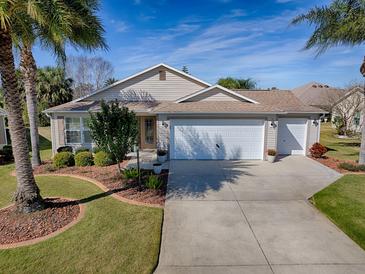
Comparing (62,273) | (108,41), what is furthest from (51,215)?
(108,41)

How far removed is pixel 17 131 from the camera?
648 cm

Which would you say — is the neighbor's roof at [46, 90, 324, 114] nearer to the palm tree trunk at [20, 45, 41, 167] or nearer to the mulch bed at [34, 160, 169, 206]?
the palm tree trunk at [20, 45, 41, 167]

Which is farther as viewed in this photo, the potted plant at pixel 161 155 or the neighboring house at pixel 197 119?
the neighboring house at pixel 197 119

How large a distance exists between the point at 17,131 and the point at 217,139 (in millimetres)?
10074

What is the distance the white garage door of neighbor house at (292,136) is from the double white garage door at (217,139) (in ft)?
7.08

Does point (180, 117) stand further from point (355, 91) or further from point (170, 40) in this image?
point (355, 91)

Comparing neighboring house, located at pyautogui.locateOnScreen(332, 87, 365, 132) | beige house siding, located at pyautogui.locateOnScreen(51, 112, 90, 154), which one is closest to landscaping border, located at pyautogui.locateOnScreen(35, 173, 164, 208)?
beige house siding, located at pyautogui.locateOnScreen(51, 112, 90, 154)

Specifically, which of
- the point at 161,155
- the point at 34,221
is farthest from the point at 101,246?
the point at 161,155

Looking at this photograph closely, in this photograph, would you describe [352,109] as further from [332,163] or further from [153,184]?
[153,184]

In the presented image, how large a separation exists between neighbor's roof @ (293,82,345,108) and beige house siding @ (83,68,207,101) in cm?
2882

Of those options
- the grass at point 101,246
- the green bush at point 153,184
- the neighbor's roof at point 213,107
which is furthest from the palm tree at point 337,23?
the grass at point 101,246

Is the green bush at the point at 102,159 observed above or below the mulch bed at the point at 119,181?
above

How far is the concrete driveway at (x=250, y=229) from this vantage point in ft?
16.5

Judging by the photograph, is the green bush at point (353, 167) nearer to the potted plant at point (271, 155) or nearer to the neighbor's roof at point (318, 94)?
the potted plant at point (271, 155)
